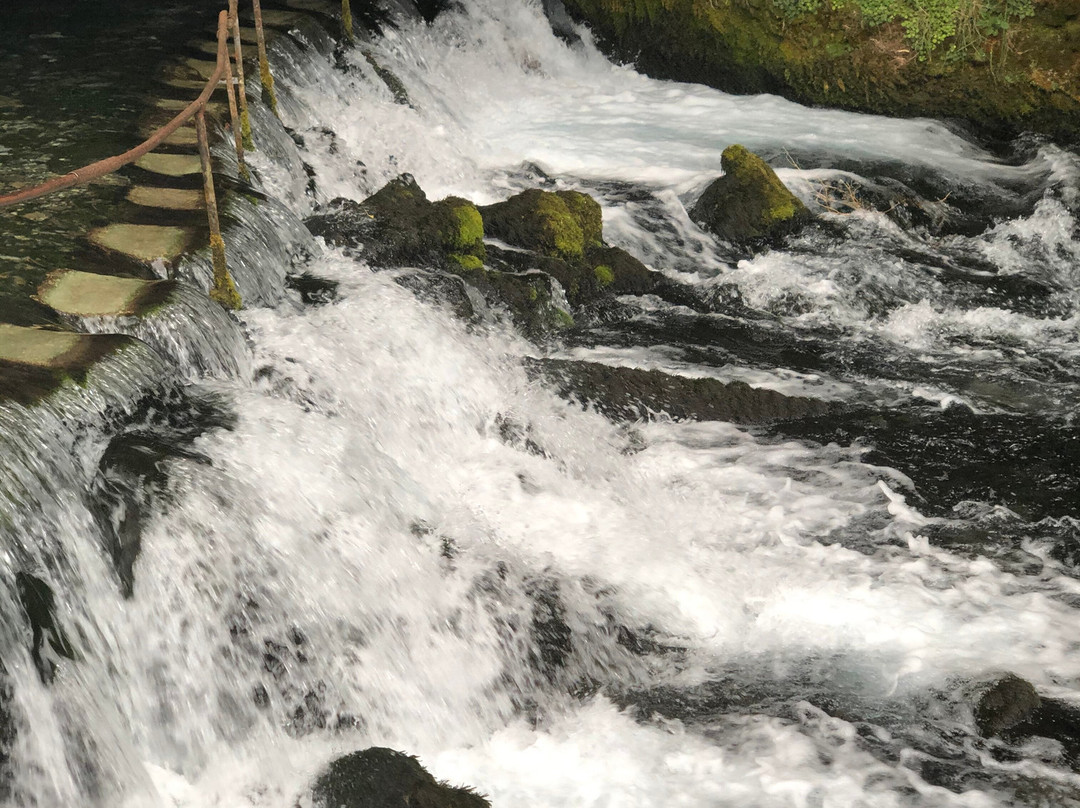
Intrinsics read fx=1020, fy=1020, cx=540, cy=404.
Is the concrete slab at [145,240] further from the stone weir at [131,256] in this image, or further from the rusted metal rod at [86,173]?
the rusted metal rod at [86,173]

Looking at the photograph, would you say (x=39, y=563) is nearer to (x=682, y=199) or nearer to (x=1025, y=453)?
(x=1025, y=453)

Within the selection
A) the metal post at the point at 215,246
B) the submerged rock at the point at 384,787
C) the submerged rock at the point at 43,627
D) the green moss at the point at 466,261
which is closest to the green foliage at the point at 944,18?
the green moss at the point at 466,261

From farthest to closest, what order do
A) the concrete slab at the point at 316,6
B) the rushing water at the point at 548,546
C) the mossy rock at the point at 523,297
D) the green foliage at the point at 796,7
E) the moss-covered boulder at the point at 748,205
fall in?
1. the green foliage at the point at 796,7
2. the concrete slab at the point at 316,6
3. the moss-covered boulder at the point at 748,205
4. the mossy rock at the point at 523,297
5. the rushing water at the point at 548,546

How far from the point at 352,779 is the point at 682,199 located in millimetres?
6948

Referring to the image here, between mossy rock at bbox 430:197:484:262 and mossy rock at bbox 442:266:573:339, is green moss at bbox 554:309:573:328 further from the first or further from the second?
mossy rock at bbox 430:197:484:262

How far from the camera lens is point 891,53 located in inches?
429

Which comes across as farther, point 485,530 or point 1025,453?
point 1025,453

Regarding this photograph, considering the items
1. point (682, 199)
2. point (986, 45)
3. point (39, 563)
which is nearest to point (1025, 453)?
point (682, 199)

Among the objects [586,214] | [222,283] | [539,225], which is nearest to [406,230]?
[539,225]

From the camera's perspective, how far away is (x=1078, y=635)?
4676 mm

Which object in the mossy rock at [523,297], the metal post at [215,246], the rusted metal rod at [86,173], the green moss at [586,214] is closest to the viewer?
the rusted metal rod at [86,173]

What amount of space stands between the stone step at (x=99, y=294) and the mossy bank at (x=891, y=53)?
8477 mm

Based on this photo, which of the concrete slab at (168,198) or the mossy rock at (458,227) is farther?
the mossy rock at (458,227)

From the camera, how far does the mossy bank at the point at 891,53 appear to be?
10016mm
